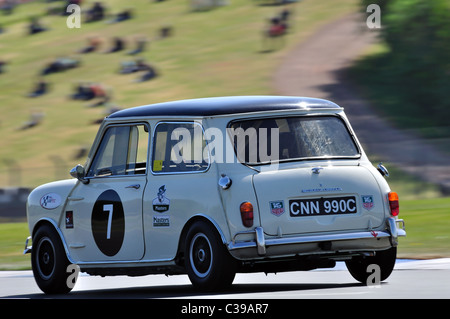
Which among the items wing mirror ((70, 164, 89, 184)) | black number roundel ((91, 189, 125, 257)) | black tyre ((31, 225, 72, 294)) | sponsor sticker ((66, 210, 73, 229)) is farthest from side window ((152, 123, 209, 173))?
black tyre ((31, 225, 72, 294))

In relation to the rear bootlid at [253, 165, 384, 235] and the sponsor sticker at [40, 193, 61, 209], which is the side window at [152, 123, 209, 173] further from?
the sponsor sticker at [40, 193, 61, 209]

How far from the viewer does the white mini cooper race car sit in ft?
28.9

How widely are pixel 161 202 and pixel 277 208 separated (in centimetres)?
125

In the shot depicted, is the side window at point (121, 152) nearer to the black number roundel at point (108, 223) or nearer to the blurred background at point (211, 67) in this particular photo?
the black number roundel at point (108, 223)

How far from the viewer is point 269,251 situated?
871 centimetres

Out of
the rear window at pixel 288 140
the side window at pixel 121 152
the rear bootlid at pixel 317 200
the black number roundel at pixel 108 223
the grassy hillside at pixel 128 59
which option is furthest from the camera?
the grassy hillside at pixel 128 59

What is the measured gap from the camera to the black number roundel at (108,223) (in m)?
9.89

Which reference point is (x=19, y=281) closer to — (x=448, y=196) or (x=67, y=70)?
(x=448, y=196)

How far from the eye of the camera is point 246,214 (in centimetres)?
869

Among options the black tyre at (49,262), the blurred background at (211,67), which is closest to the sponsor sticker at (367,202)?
the black tyre at (49,262)

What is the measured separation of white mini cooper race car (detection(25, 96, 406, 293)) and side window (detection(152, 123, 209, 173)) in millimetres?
12
